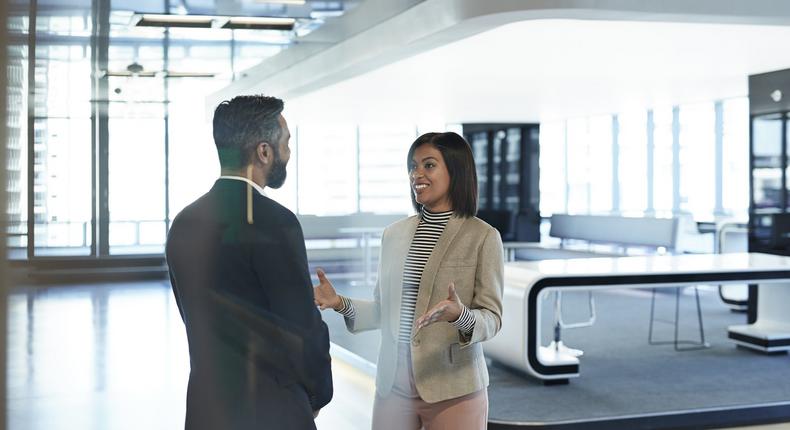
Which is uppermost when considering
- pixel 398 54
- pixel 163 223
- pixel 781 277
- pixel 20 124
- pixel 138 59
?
pixel 398 54

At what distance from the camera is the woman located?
262 cm

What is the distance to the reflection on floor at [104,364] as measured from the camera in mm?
2918

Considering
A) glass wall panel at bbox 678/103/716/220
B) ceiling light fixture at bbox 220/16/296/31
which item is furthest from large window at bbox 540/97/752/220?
ceiling light fixture at bbox 220/16/296/31

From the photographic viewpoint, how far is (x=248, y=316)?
2260mm

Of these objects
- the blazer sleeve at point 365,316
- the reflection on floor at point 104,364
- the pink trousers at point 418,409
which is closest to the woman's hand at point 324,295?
the blazer sleeve at point 365,316

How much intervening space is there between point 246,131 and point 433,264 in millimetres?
703

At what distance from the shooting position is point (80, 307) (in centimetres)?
309

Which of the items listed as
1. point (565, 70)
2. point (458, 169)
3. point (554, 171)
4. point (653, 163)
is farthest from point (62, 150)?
point (554, 171)

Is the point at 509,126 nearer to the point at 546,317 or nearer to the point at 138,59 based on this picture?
the point at 546,317

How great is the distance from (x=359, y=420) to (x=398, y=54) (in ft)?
10.1

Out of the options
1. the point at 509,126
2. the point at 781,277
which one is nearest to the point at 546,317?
the point at 781,277

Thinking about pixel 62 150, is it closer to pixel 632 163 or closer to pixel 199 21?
pixel 199 21

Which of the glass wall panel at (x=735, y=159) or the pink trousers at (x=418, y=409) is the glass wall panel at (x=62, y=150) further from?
the glass wall panel at (x=735, y=159)

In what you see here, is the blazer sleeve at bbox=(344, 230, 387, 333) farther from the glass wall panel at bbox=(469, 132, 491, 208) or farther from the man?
the glass wall panel at bbox=(469, 132, 491, 208)
